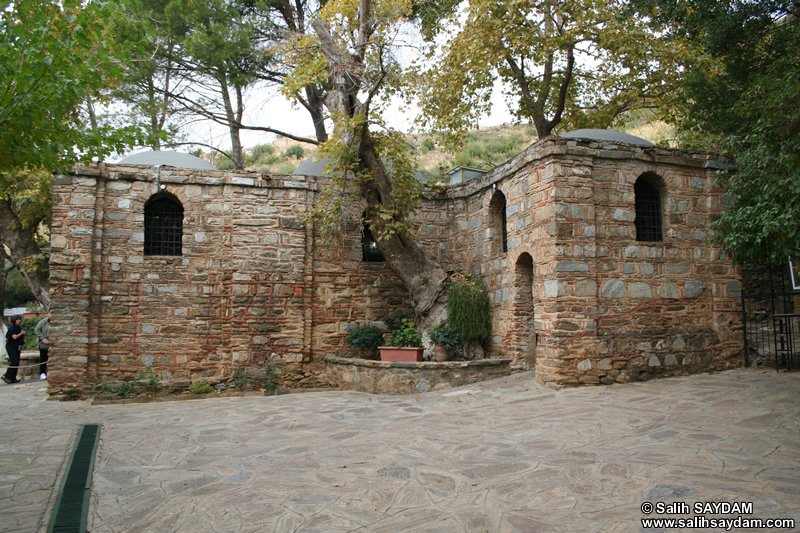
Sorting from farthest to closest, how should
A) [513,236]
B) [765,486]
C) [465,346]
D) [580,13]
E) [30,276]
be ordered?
1. [30,276]
2. [580,13]
3. [465,346]
4. [513,236]
5. [765,486]

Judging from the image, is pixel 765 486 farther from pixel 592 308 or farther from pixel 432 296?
pixel 432 296

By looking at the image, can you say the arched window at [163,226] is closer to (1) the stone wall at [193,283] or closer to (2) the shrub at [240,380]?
(1) the stone wall at [193,283]

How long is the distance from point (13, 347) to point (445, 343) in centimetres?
962

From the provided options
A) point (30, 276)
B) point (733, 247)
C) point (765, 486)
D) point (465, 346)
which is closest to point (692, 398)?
point (733, 247)

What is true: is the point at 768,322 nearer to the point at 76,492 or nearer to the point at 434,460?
the point at 434,460

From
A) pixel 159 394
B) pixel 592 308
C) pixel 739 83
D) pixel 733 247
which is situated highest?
pixel 739 83

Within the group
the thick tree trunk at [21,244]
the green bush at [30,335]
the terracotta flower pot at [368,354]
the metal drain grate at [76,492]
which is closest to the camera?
the metal drain grate at [76,492]

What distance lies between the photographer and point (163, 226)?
31.3 feet

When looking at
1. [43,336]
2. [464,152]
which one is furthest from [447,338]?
[464,152]

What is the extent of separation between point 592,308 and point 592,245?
0.90 metres

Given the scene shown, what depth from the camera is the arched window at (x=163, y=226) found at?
9.52 m

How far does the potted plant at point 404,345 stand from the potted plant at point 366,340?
28 centimetres

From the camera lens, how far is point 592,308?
7.62 m

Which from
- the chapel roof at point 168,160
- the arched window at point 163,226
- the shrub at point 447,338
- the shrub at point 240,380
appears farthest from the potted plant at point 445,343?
the chapel roof at point 168,160
